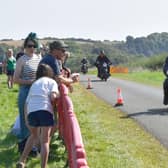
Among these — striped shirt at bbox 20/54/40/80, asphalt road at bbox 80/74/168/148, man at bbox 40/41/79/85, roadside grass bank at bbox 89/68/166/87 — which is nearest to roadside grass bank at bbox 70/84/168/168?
asphalt road at bbox 80/74/168/148

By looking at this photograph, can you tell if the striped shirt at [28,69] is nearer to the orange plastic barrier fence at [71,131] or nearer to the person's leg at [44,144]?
the orange plastic barrier fence at [71,131]

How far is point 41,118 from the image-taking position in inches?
344

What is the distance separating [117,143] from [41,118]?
3350 mm

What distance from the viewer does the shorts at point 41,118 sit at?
343 inches

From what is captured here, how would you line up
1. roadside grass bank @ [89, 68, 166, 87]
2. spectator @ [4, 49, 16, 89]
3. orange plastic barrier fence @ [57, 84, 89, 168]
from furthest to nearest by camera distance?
roadside grass bank @ [89, 68, 166, 87] < spectator @ [4, 49, 16, 89] < orange plastic barrier fence @ [57, 84, 89, 168]

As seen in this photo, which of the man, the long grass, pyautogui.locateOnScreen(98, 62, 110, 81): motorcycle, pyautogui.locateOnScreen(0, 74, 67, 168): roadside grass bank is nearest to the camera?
the man

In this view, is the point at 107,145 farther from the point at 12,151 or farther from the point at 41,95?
the point at 41,95

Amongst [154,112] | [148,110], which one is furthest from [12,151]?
[148,110]

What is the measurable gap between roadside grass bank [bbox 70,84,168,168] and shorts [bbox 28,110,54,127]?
128 cm

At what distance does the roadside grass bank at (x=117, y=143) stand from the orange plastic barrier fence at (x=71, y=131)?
1055 mm

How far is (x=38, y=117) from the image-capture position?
8.73 meters

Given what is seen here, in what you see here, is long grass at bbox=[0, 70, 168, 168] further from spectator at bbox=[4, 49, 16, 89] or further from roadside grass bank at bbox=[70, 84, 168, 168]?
spectator at bbox=[4, 49, 16, 89]

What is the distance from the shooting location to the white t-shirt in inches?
342

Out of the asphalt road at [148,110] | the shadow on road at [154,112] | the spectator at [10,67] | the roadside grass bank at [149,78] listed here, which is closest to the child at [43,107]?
the asphalt road at [148,110]
